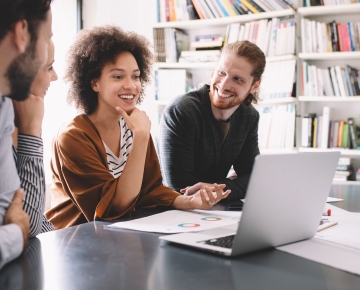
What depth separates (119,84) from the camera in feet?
5.80

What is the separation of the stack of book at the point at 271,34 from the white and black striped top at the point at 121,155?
1.98 meters

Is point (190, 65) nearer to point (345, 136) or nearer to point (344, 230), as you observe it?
point (345, 136)

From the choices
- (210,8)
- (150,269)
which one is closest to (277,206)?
(150,269)

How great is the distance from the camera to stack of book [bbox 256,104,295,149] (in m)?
3.46

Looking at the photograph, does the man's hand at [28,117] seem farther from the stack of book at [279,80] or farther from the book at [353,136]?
the book at [353,136]

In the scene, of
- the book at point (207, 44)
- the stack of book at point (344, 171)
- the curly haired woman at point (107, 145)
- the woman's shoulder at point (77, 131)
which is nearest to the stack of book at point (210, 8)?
the book at point (207, 44)

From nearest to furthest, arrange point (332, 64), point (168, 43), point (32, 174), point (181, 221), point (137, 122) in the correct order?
point (32, 174)
point (181, 221)
point (137, 122)
point (332, 64)
point (168, 43)

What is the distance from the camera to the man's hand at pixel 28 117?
3.73 feet

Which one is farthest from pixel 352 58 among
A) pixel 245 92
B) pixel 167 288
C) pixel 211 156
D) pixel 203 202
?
pixel 167 288

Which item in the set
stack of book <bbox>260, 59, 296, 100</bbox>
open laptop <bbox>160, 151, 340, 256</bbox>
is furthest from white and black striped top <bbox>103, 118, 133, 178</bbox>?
stack of book <bbox>260, 59, 296, 100</bbox>

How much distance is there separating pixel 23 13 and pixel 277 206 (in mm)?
608

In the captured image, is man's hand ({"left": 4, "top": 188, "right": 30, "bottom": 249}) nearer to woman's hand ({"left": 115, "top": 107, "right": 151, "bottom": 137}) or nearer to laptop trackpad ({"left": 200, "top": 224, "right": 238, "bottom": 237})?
laptop trackpad ({"left": 200, "top": 224, "right": 238, "bottom": 237})

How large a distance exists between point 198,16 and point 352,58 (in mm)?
1207

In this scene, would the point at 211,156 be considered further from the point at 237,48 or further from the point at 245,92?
the point at 237,48
